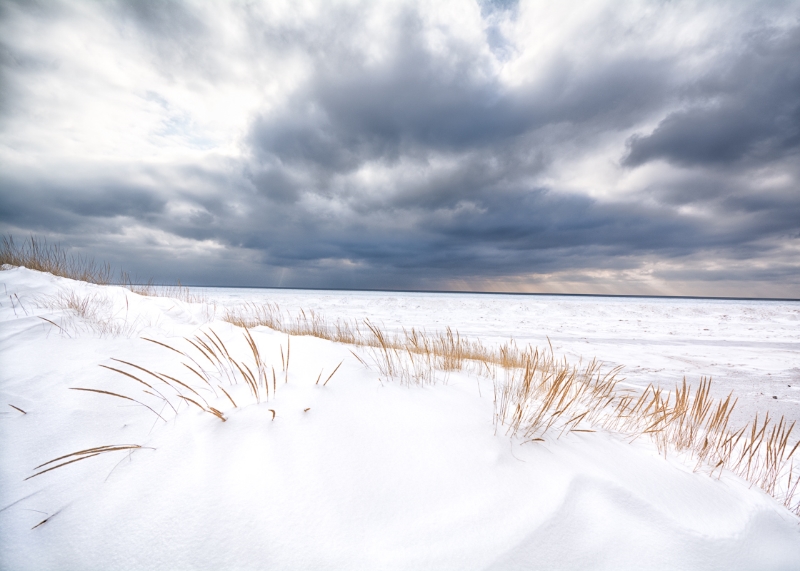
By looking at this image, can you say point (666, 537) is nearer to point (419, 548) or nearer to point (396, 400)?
point (419, 548)

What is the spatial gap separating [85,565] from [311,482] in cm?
71

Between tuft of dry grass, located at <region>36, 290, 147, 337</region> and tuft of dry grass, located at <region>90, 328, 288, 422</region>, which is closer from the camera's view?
tuft of dry grass, located at <region>90, 328, 288, 422</region>

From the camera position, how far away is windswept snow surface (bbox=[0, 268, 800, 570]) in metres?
1.10

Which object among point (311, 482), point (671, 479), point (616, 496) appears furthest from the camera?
point (671, 479)

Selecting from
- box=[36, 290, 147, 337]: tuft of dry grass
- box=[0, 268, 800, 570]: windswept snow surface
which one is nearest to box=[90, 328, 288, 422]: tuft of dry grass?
box=[0, 268, 800, 570]: windswept snow surface

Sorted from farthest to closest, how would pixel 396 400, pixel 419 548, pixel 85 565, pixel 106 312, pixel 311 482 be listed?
pixel 106 312 < pixel 396 400 < pixel 311 482 < pixel 419 548 < pixel 85 565

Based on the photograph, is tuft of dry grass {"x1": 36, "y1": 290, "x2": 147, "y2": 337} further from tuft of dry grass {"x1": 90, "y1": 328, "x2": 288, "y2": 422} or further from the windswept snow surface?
tuft of dry grass {"x1": 90, "y1": 328, "x2": 288, "y2": 422}

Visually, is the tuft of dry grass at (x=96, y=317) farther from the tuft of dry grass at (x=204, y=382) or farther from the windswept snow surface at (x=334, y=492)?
the tuft of dry grass at (x=204, y=382)

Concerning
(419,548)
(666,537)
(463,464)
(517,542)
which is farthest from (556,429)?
(419,548)

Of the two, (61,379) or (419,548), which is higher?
(61,379)

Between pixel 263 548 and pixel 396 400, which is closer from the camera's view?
pixel 263 548

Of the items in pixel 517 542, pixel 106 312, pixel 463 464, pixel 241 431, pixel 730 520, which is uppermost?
pixel 106 312

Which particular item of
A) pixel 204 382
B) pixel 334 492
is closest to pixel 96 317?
pixel 204 382

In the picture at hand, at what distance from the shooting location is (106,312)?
13.1 feet
